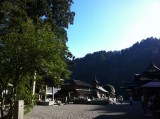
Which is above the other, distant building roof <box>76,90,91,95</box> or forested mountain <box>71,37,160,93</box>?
forested mountain <box>71,37,160,93</box>

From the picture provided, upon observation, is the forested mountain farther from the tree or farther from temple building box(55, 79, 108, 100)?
the tree

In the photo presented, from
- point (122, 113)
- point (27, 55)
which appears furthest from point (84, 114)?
point (27, 55)

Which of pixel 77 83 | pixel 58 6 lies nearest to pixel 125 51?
pixel 77 83

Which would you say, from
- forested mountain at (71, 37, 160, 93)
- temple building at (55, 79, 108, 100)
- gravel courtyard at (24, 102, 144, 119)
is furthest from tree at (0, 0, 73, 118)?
forested mountain at (71, 37, 160, 93)

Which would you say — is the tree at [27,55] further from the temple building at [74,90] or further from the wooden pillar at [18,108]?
the temple building at [74,90]

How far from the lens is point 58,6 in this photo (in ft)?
102

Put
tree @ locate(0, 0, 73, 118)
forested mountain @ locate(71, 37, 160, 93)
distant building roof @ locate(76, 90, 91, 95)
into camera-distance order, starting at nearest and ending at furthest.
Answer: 1. tree @ locate(0, 0, 73, 118)
2. distant building roof @ locate(76, 90, 91, 95)
3. forested mountain @ locate(71, 37, 160, 93)

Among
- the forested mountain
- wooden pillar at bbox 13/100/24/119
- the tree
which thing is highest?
the forested mountain

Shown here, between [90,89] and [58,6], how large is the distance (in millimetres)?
56012

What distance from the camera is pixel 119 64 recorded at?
118125 millimetres

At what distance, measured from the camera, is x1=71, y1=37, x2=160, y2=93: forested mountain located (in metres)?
111

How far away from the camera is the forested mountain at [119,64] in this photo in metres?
111

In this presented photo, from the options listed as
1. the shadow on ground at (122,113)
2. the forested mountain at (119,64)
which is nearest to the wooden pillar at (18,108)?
the shadow on ground at (122,113)

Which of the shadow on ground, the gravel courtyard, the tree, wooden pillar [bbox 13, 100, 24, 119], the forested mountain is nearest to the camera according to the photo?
wooden pillar [bbox 13, 100, 24, 119]
